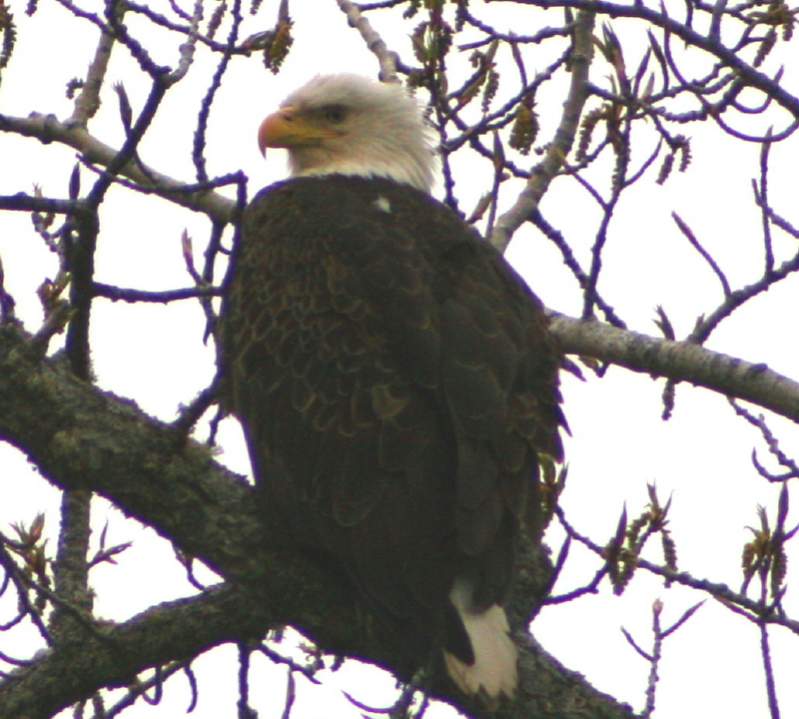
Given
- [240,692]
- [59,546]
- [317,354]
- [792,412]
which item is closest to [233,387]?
[317,354]

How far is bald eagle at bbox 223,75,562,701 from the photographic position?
4203 mm

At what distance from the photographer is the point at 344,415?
4.47 metres

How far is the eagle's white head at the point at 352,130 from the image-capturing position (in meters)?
6.32

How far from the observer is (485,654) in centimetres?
406

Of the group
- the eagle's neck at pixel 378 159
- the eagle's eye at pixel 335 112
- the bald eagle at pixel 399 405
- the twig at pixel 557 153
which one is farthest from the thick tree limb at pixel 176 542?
the eagle's eye at pixel 335 112

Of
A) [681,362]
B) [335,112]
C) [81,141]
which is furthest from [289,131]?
[681,362]

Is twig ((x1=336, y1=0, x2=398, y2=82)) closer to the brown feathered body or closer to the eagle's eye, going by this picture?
the eagle's eye

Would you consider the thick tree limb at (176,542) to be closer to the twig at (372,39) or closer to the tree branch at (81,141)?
the tree branch at (81,141)

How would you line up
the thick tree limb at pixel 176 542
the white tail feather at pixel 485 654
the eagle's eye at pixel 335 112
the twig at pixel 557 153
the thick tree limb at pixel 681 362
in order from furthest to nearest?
the eagle's eye at pixel 335 112 → the twig at pixel 557 153 → the thick tree limb at pixel 681 362 → the thick tree limb at pixel 176 542 → the white tail feather at pixel 485 654

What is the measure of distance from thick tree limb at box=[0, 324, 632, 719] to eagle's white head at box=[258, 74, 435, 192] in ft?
7.29

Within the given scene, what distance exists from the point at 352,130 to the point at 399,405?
2223 mm

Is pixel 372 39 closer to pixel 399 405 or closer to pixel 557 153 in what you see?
pixel 557 153

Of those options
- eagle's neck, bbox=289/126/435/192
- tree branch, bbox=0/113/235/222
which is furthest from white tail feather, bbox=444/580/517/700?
eagle's neck, bbox=289/126/435/192

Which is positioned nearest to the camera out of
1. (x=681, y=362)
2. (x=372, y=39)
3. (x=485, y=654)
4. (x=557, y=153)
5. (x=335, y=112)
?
(x=485, y=654)
